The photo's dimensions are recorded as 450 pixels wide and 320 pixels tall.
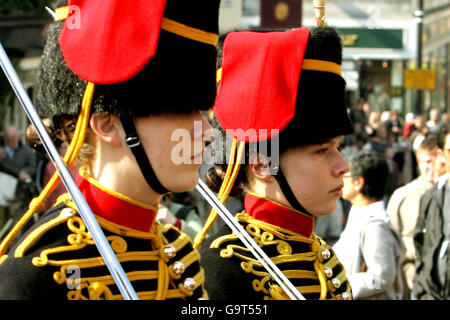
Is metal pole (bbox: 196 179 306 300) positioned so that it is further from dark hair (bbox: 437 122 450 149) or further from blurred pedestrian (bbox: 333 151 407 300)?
dark hair (bbox: 437 122 450 149)

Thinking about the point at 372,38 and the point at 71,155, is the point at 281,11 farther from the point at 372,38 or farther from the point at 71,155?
the point at 372,38

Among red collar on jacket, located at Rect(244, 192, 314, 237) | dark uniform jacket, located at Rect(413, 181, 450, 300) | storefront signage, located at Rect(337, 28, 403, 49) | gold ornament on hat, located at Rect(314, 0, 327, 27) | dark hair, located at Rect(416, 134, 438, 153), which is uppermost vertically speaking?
storefront signage, located at Rect(337, 28, 403, 49)

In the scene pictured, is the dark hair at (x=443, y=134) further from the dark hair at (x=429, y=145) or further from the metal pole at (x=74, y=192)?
the metal pole at (x=74, y=192)

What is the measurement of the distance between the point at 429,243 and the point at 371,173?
27.6 inches

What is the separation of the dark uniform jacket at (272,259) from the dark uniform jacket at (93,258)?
0.31 meters

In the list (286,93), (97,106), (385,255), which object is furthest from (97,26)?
(385,255)

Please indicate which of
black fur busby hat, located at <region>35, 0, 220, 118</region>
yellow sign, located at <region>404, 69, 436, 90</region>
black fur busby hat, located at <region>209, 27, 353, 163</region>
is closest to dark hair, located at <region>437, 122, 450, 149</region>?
black fur busby hat, located at <region>209, 27, 353, 163</region>

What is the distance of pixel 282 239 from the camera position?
2.79 meters

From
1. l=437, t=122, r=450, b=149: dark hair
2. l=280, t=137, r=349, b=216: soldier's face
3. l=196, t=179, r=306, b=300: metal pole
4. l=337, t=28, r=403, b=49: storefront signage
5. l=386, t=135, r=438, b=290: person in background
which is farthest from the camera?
l=337, t=28, r=403, b=49: storefront signage

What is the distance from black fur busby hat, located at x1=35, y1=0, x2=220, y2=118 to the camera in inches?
78.9

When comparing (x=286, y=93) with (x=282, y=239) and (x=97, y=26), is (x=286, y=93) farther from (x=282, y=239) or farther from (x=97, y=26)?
(x=97, y=26)

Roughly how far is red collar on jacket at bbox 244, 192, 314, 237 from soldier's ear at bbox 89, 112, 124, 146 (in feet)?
2.82

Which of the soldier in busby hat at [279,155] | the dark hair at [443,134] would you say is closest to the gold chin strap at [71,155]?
the soldier in busby hat at [279,155]

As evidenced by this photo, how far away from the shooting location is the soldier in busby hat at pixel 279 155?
8.67 ft
